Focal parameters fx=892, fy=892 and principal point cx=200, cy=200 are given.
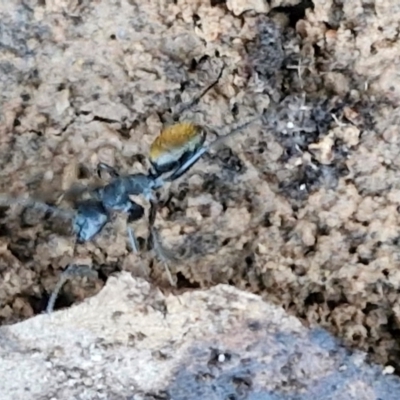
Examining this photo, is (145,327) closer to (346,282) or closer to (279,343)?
(279,343)

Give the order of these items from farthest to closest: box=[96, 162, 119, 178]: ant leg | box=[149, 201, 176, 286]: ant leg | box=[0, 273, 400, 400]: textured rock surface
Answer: box=[96, 162, 119, 178]: ant leg
box=[149, 201, 176, 286]: ant leg
box=[0, 273, 400, 400]: textured rock surface

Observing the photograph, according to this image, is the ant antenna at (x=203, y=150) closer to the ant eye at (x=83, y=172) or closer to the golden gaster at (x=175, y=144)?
the golden gaster at (x=175, y=144)

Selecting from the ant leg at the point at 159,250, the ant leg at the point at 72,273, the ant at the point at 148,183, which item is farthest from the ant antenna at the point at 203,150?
the ant leg at the point at 72,273

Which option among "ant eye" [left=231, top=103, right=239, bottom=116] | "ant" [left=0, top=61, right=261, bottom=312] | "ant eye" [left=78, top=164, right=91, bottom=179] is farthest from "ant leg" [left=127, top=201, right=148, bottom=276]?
"ant eye" [left=231, top=103, right=239, bottom=116]

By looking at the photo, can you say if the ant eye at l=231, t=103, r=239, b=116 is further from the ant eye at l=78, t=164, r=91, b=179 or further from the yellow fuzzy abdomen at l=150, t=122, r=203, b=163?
the ant eye at l=78, t=164, r=91, b=179

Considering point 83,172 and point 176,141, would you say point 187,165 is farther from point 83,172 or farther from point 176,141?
point 83,172

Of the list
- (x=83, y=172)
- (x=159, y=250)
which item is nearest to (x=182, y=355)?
(x=159, y=250)
